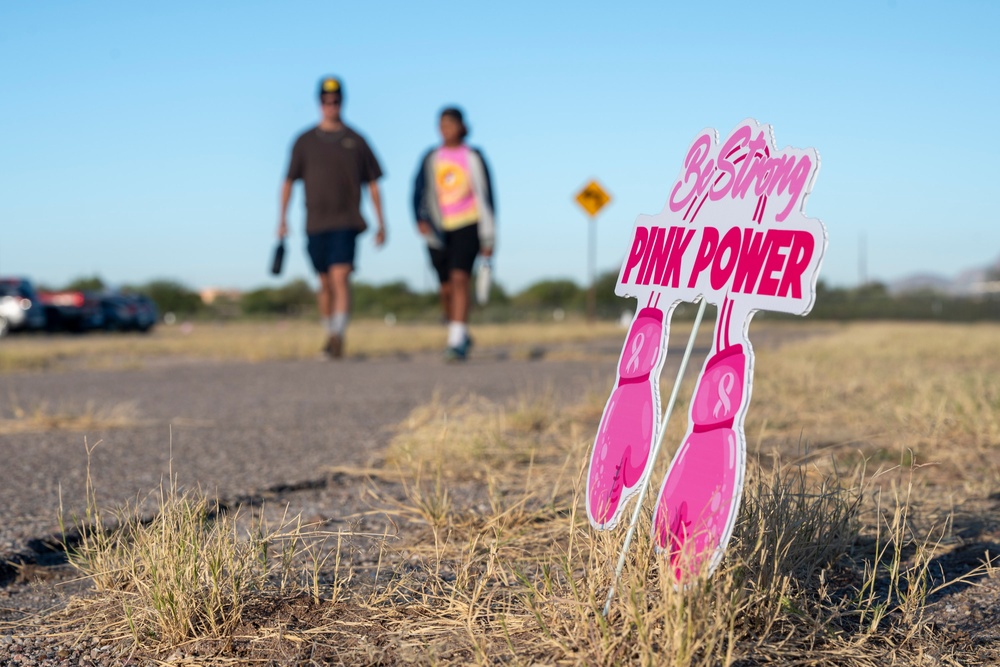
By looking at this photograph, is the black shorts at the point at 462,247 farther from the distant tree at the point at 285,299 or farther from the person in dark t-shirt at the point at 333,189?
the distant tree at the point at 285,299

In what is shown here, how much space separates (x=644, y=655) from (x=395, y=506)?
170 centimetres

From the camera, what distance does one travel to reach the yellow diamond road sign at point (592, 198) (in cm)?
1748

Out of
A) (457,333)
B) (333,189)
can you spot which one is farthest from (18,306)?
(457,333)

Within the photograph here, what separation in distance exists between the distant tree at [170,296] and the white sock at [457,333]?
1841 inches

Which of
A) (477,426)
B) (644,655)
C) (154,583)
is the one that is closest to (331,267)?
(477,426)

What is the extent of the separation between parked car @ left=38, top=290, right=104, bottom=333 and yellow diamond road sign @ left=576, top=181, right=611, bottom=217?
12323 mm

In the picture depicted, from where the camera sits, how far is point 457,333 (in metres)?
9.31

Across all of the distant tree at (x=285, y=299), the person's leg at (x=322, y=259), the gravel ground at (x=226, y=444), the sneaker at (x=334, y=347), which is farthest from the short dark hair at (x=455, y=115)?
the distant tree at (x=285, y=299)

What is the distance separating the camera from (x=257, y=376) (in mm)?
8516

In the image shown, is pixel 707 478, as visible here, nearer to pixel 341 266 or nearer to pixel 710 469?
pixel 710 469

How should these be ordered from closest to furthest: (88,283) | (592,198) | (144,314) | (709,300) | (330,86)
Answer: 1. (709,300)
2. (330,86)
3. (592,198)
4. (144,314)
5. (88,283)

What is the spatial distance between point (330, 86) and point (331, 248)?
141 centimetres

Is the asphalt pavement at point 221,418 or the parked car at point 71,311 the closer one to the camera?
the asphalt pavement at point 221,418

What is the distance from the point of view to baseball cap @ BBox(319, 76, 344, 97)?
354 inches
